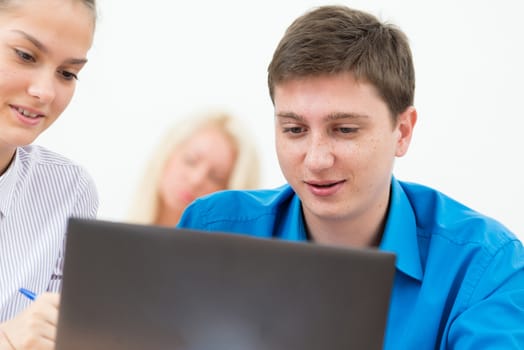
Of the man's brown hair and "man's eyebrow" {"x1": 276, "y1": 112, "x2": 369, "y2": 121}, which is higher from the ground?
the man's brown hair

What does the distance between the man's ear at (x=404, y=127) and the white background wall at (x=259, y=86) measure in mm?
1232

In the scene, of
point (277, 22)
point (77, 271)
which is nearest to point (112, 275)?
point (77, 271)

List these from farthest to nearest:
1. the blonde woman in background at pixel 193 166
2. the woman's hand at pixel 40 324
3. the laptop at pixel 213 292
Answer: the blonde woman in background at pixel 193 166, the woman's hand at pixel 40 324, the laptop at pixel 213 292

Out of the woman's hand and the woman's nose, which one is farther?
the woman's nose

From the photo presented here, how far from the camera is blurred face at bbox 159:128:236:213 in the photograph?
110 inches

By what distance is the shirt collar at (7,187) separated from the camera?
1484 mm

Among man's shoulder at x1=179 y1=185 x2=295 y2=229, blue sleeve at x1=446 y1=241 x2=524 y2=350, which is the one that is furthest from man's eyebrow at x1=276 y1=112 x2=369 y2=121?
blue sleeve at x1=446 y1=241 x2=524 y2=350

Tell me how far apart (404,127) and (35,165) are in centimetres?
88

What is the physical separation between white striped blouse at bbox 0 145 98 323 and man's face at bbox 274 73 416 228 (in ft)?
1.91

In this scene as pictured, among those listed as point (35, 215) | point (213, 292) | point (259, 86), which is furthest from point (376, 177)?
point (259, 86)

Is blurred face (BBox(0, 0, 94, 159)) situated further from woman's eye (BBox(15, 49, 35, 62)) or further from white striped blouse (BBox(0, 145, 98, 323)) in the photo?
white striped blouse (BBox(0, 145, 98, 323))

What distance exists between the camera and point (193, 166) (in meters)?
2.83

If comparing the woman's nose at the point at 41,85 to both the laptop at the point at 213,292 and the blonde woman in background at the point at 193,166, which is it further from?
the blonde woman in background at the point at 193,166

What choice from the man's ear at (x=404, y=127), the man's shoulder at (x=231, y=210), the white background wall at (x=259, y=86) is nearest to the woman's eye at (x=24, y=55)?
the man's shoulder at (x=231, y=210)
